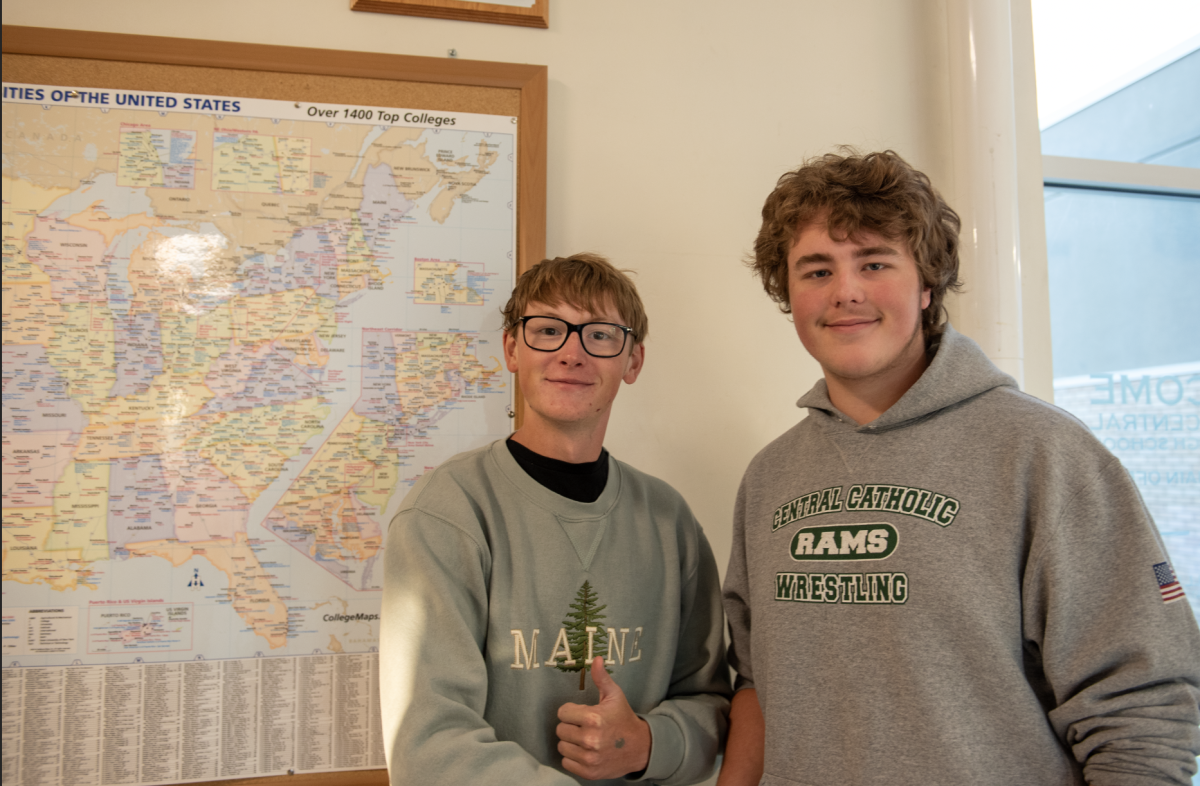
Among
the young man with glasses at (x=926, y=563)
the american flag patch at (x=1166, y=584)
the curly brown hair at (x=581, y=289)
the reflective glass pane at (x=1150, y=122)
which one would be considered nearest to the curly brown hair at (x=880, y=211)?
the young man with glasses at (x=926, y=563)

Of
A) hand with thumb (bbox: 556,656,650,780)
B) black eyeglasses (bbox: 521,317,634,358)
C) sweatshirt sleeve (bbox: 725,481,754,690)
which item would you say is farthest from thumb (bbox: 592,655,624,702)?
black eyeglasses (bbox: 521,317,634,358)

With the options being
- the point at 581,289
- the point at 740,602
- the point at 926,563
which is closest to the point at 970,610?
the point at 926,563

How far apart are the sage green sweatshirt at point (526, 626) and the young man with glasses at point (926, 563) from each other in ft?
0.51

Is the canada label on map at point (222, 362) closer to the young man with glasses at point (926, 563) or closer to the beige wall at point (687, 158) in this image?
the beige wall at point (687, 158)

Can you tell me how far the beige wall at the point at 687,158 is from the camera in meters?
1.66

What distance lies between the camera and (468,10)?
1.61m

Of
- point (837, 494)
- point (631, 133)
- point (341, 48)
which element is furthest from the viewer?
point (631, 133)

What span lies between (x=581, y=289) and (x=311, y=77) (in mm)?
754

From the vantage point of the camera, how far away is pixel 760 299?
1.73 m

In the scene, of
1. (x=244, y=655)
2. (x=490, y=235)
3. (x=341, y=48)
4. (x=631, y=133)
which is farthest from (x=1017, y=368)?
(x=244, y=655)

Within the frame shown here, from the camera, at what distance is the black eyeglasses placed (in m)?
1.33

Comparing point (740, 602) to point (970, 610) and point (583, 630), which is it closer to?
point (583, 630)

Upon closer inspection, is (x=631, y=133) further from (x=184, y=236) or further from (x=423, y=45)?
(x=184, y=236)

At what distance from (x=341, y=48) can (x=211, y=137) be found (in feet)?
1.05
